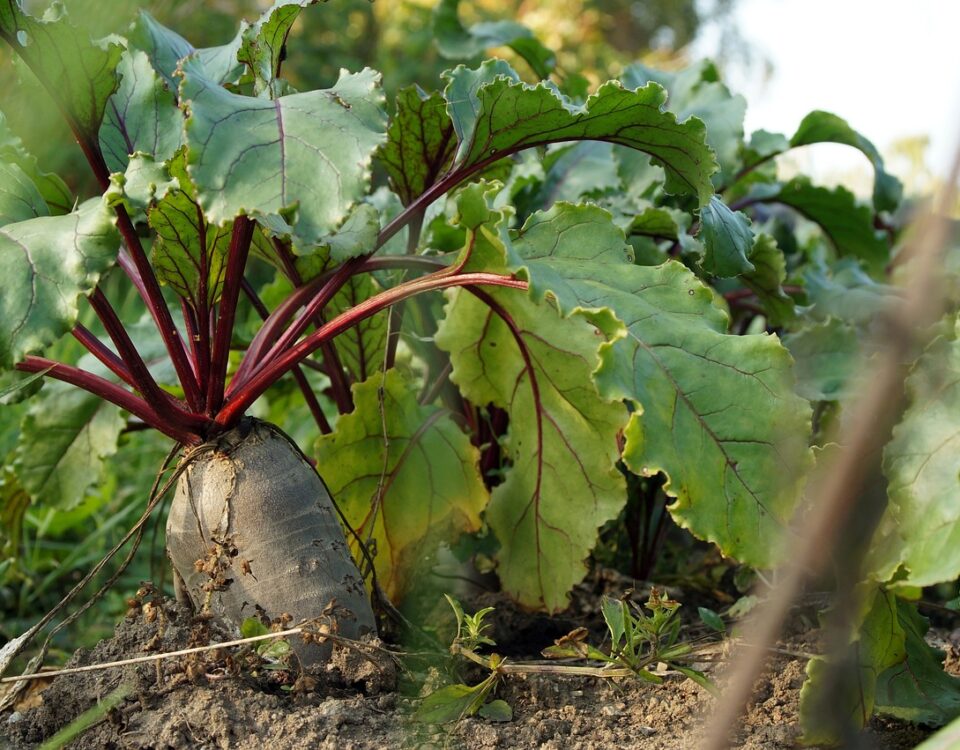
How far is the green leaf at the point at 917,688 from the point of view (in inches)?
46.5

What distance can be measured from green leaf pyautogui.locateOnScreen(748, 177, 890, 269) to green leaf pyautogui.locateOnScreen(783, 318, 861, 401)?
1.52ft

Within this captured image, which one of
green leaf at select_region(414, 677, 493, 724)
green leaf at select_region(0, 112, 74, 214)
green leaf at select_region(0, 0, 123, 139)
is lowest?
green leaf at select_region(414, 677, 493, 724)

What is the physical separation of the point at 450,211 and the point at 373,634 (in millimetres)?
785

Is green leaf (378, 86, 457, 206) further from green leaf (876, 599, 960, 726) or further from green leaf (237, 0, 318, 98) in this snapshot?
green leaf (876, 599, 960, 726)

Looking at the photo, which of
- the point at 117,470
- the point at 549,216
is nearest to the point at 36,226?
the point at 549,216

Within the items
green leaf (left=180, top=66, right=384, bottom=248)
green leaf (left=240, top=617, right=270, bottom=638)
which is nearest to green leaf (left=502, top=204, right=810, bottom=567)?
green leaf (left=180, top=66, right=384, bottom=248)

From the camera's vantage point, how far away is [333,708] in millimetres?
1190

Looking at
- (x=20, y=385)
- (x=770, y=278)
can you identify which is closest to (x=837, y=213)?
(x=770, y=278)

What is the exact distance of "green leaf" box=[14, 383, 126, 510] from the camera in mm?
1787

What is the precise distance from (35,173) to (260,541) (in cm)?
69

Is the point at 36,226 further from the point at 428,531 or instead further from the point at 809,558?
the point at 809,558

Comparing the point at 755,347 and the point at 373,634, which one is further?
the point at 373,634

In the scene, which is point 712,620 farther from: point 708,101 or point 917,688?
point 708,101

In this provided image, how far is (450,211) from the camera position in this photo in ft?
5.76
